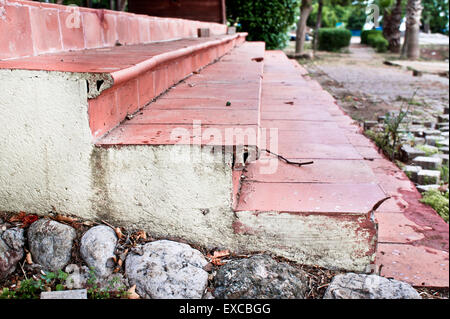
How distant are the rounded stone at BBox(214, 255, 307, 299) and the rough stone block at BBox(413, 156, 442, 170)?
267 centimetres

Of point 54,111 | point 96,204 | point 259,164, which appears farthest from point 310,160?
point 54,111

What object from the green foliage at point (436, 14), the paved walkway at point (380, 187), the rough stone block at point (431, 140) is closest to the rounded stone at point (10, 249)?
the paved walkway at point (380, 187)

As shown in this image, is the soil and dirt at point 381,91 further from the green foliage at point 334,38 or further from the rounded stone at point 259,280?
the green foliage at point 334,38

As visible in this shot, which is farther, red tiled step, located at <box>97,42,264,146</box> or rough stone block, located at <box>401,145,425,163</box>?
rough stone block, located at <box>401,145,425,163</box>

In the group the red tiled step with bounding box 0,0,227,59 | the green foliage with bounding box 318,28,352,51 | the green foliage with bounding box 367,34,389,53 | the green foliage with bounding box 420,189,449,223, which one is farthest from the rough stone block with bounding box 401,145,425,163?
the green foliage with bounding box 318,28,352,51

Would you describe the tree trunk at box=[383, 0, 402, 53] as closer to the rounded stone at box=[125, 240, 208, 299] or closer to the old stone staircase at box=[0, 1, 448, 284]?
the old stone staircase at box=[0, 1, 448, 284]

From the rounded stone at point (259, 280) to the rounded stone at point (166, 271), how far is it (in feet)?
0.25

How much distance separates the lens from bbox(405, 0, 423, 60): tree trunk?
16.7 meters

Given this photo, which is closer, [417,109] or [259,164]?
[259,164]

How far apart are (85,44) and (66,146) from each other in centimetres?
99

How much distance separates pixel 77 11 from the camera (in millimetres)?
2123

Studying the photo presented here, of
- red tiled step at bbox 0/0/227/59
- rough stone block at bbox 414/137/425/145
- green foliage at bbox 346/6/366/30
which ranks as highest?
green foliage at bbox 346/6/366/30

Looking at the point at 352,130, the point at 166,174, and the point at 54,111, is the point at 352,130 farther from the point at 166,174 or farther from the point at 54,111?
the point at 54,111

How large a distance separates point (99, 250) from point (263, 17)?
10657 mm
